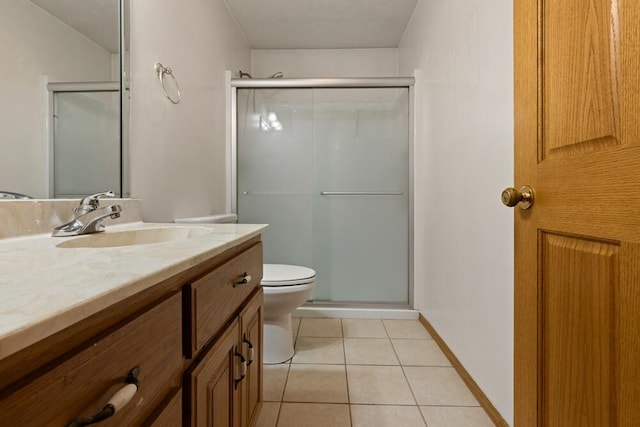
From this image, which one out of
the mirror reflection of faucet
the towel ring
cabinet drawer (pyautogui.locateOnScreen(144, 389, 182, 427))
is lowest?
cabinet drawer (pyautogui.locateOnScreen(144, 389, 182, 427))

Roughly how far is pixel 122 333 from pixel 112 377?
0.15ft

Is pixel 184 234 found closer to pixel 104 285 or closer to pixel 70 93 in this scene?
pixel 70 93

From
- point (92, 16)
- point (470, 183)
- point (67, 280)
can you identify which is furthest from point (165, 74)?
point (470, 183)

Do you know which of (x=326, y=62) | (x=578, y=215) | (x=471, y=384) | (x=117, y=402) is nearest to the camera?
(x=117, y=402)

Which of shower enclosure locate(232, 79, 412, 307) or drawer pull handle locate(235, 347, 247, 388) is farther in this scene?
→ shower enclosure locate(232, 79, 412, 307)

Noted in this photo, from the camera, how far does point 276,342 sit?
1646mm

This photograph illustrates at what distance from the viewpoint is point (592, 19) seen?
23.2 inches

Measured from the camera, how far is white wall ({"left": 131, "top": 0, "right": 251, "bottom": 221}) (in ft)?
4.23

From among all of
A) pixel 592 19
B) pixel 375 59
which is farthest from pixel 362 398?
pixel 375 59

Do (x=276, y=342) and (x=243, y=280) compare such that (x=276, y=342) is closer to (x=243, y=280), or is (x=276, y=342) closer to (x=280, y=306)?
(x=280, y=306)

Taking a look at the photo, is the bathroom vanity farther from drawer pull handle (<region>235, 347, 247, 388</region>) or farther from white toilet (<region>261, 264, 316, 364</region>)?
white toilet (<region>261, 264, 316, 364</region>)

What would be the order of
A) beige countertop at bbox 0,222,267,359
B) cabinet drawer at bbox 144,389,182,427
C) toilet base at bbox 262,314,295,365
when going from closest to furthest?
1. beige countertop at bbox 0,222,267,359
2. cabinet drawer at bbox 144,389,182,427
3. toilet base at bbox 262,314,295,365

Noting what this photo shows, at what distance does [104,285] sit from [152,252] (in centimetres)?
24

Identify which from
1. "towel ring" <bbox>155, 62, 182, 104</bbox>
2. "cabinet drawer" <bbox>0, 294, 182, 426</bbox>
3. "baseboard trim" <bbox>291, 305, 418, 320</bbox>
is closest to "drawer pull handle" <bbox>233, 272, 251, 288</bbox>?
"cabinet drawer" <bbox>0, 294, 182, 426</bbox>
